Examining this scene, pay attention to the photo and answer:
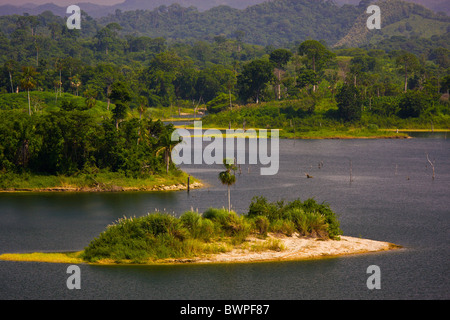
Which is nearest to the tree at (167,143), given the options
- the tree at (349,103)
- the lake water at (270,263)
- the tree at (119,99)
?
the lake water at (270,263)

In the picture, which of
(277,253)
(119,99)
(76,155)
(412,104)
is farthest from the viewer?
(412,104)

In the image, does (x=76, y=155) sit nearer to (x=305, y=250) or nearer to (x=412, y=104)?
(x=305, y=250)

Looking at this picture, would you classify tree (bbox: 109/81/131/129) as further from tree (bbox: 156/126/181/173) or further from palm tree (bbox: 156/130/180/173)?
palm tree (bbox: 156/130/180/173)

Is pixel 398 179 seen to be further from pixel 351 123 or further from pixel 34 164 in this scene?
pixel 351 123

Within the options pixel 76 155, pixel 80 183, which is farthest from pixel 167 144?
pixel 80 183

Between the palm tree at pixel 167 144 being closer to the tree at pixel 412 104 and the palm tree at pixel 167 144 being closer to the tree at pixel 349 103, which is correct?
the tree at pixel 349 103
